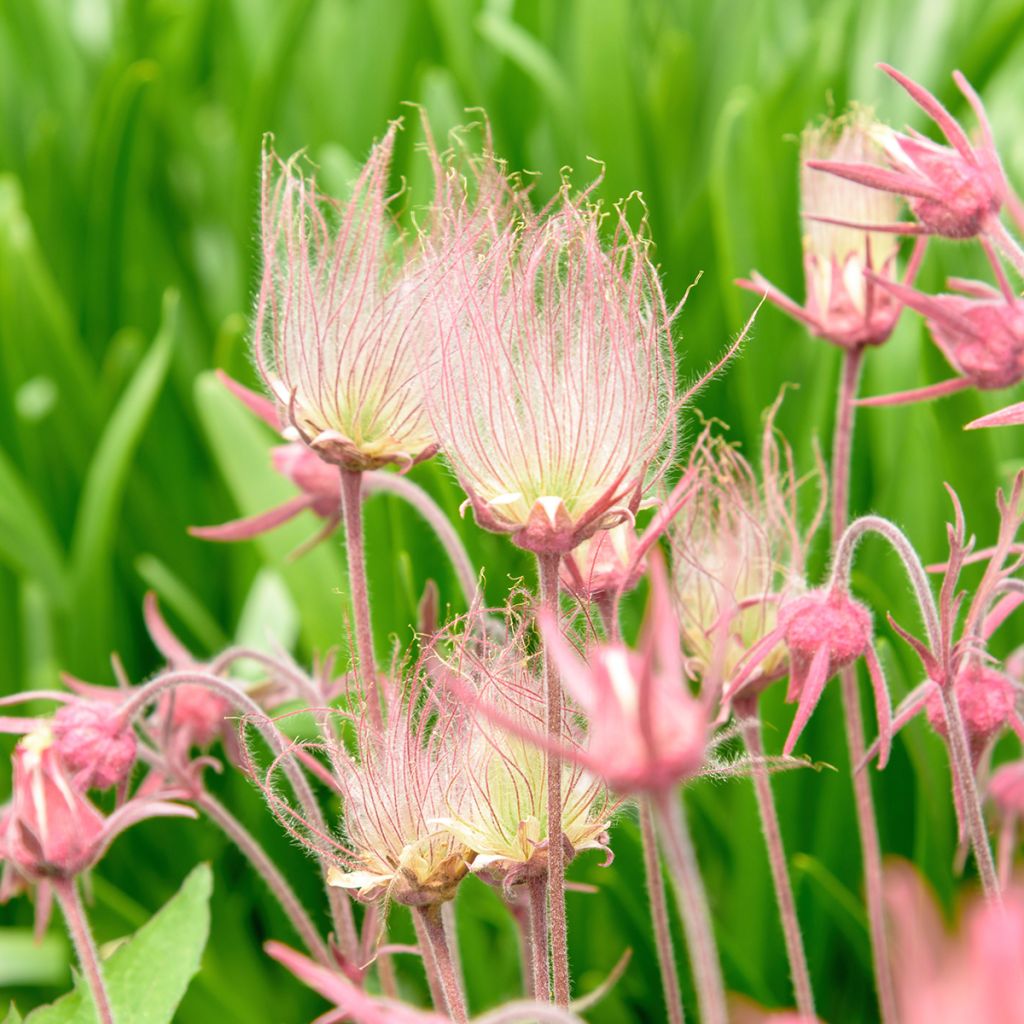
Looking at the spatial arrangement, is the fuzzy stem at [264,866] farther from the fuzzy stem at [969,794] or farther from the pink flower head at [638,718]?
the pink flower head at [638,718]

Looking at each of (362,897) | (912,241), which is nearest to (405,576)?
(362,897)

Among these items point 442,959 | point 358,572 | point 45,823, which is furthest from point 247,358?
point 442,959

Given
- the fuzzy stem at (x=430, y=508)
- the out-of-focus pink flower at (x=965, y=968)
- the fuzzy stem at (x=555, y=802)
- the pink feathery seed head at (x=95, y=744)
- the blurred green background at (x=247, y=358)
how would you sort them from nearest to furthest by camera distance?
1. the out-of-focus pink flower at (x=965, y=968)
2. the fuzzy stem at (x=555, y=802)
3. the pink feathery seed head at (x=95, y=744)
4. the fuzzy stem at (x=430, y=508)
5. the blurred green background at (x=247, y=358)

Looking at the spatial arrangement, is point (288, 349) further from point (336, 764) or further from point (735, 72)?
point (735, 72)

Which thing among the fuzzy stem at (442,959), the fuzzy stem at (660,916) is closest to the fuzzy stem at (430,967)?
the fuzzy stem at (442,959)

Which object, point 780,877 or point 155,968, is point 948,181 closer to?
point 780,877

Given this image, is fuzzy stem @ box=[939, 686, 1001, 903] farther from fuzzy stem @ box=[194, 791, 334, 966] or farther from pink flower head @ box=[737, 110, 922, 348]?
fuzzy stem @ box=[194, 791, 334, 966]
